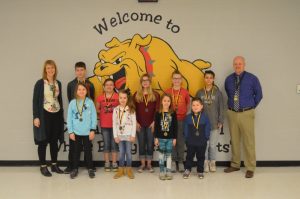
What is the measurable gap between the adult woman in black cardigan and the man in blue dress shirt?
2.38m

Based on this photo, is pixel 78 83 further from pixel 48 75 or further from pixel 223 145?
pixel 223 145

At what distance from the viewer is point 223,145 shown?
5.11 meters

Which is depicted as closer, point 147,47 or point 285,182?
point 285,182

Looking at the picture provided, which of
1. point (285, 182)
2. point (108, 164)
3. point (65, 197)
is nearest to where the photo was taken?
point (65, 197)

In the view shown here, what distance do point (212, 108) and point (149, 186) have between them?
4.57ft

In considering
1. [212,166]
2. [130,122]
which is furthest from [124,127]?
[212,166]

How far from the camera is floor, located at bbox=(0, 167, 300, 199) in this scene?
395cm

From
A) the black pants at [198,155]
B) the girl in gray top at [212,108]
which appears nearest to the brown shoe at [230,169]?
the girl in gray top at [212,108]

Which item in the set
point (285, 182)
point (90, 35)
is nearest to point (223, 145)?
point (285, 182)

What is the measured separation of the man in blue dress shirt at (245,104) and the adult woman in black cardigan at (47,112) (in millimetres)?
2376

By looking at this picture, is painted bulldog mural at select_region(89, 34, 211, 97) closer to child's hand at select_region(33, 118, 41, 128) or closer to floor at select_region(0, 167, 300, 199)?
child's hand at select_region(33, 118, 41, 128)

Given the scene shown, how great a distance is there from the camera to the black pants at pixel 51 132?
4602 millimetres

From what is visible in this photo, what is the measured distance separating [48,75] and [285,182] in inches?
135

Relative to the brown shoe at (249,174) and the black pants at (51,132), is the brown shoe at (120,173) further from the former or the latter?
the brown shoe at (249,174)
